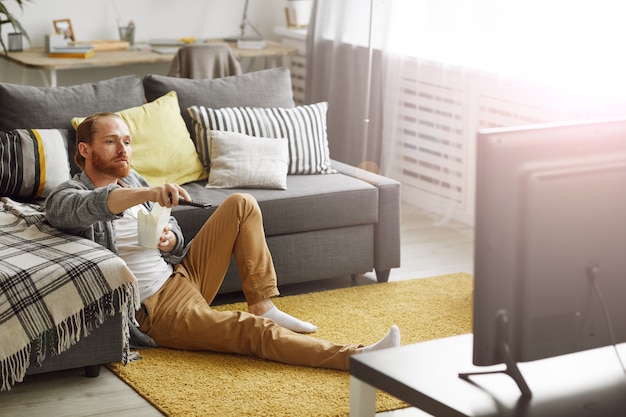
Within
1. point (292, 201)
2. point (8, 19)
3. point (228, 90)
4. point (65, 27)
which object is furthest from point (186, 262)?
point (65, 27)

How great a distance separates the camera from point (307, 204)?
3.85 m

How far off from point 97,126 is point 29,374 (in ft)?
2.63

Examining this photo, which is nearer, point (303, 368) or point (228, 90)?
point (303, 368)

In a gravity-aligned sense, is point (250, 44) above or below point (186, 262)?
above

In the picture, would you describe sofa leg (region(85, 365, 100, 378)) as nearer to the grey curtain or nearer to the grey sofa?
the grey sofa

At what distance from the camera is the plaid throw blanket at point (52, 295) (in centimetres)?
281

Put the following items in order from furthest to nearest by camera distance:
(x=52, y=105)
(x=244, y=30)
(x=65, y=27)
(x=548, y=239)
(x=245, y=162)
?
(x=244, y=30) < (x=65, y=27) < (x=245, y=162) < (x=52, y=105) < (x=548, y=239)

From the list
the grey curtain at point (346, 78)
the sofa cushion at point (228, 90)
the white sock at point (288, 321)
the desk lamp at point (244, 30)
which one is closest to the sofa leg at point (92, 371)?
the white sock at point (288, 321)

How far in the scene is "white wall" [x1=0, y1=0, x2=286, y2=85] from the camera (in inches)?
218

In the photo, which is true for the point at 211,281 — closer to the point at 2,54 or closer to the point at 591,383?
the point at 591,383

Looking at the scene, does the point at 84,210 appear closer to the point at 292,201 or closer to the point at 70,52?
the point at 292,201

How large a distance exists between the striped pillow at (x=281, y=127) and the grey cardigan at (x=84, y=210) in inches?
32.2

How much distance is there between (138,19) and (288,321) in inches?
119

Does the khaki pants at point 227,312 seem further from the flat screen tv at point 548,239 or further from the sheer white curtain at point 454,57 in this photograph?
the sheer white curtain at point 454,57
